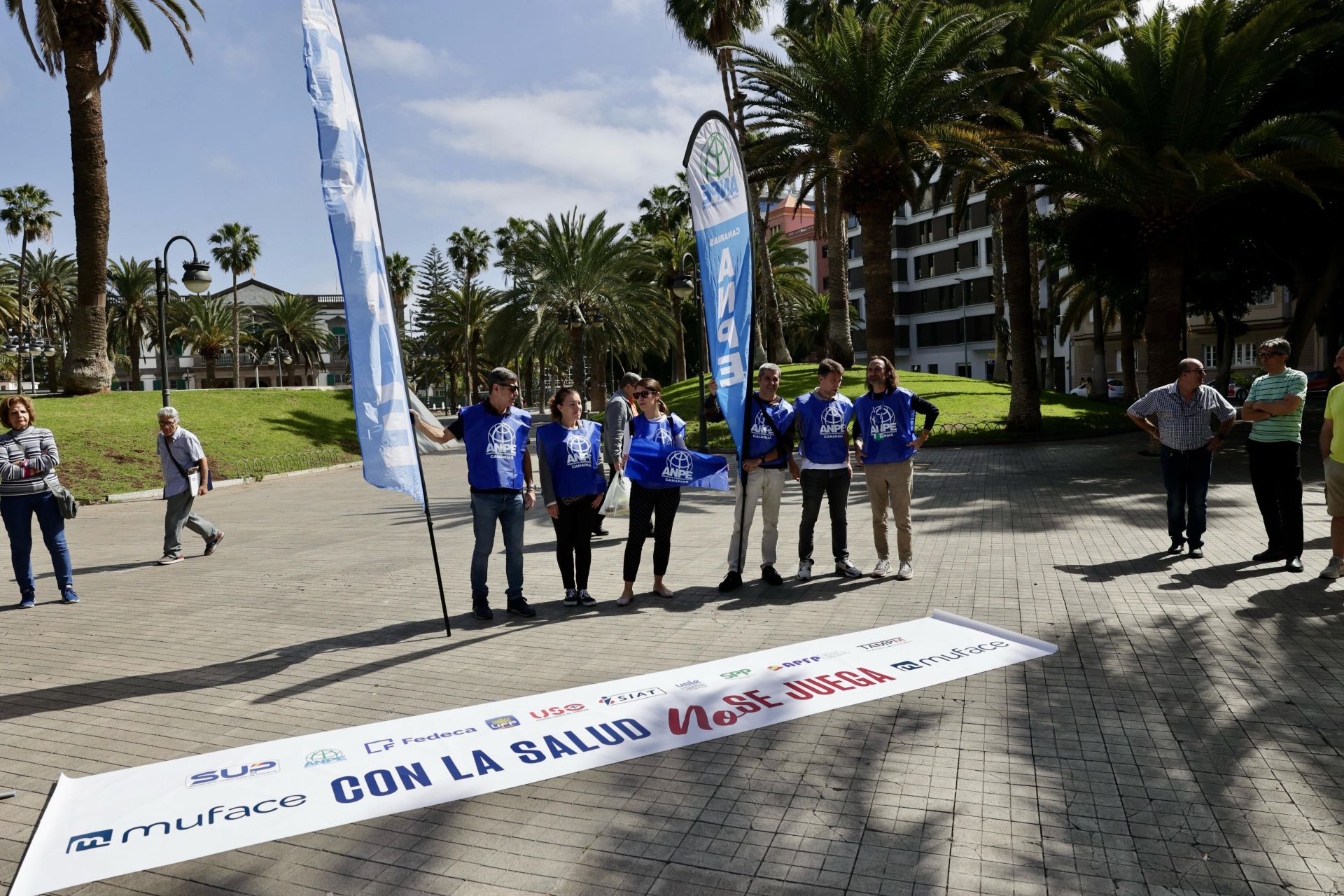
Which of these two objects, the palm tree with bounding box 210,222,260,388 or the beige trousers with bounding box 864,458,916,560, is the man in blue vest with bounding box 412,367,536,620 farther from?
the palm tree with bounding box 210,222,260,388

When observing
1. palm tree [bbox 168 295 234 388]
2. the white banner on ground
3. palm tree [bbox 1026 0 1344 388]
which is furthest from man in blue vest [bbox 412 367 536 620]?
palm tree [bbox 168 295 234 388]

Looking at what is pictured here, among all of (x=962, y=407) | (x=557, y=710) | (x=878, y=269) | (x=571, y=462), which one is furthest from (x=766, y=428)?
(x=962, y=407)

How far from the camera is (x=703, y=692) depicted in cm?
494

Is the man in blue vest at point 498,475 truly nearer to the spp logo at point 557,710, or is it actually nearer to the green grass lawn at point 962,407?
the spp logo at point 557,710

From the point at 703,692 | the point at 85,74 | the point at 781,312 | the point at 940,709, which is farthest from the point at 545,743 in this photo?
the point at 781,312

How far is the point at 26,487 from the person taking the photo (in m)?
7.62

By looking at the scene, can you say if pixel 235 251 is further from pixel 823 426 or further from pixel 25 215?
pixel 823 426

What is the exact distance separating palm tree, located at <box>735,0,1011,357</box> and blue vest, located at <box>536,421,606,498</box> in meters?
13.2

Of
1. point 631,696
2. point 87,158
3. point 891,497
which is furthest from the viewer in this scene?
point 87,158

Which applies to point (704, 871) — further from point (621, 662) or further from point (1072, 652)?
point (1072, 652)

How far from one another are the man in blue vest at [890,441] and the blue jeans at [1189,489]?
2.47 meters

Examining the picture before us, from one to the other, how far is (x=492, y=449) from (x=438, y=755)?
2.75 m

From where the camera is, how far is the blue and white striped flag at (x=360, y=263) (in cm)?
554

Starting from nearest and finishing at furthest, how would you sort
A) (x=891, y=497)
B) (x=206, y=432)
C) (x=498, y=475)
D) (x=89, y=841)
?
(x=89, y=841) < (x=498, y=475) < (x=891, y=497) < (x=206, y=432)
